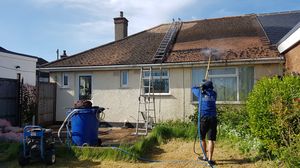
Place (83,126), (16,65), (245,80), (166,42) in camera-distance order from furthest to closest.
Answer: (16,65) → (166,42) → (245,80) → (83,126)

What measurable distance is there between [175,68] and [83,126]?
6135 mm

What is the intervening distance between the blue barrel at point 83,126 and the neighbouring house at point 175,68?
5441 millimetres

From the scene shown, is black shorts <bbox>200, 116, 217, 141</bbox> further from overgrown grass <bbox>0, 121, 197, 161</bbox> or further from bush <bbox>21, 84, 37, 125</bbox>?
bush <bbox>21, 84, 37, 125</bbox>

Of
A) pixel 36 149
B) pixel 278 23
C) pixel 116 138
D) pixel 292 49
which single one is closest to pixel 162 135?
pixel 116 138

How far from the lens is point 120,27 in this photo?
19.3 metres

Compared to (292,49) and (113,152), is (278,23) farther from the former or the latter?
(113,152)

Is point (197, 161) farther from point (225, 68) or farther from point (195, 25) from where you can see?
point (195, 25)

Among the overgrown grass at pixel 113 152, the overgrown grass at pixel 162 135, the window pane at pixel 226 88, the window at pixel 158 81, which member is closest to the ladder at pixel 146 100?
the window at pixel 158 81

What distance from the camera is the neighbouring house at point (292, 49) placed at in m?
9.99

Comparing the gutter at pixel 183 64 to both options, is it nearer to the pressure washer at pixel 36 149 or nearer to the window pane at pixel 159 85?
the window pane at pixel 159 85

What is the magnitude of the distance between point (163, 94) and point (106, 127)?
10.6 feet

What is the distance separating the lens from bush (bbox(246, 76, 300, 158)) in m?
6.68

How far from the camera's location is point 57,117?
16.1 meters

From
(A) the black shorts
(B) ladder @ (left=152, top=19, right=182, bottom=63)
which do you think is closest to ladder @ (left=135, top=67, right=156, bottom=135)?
(B) ladder @ (left=152, top=19, right=182, bottom=63)
